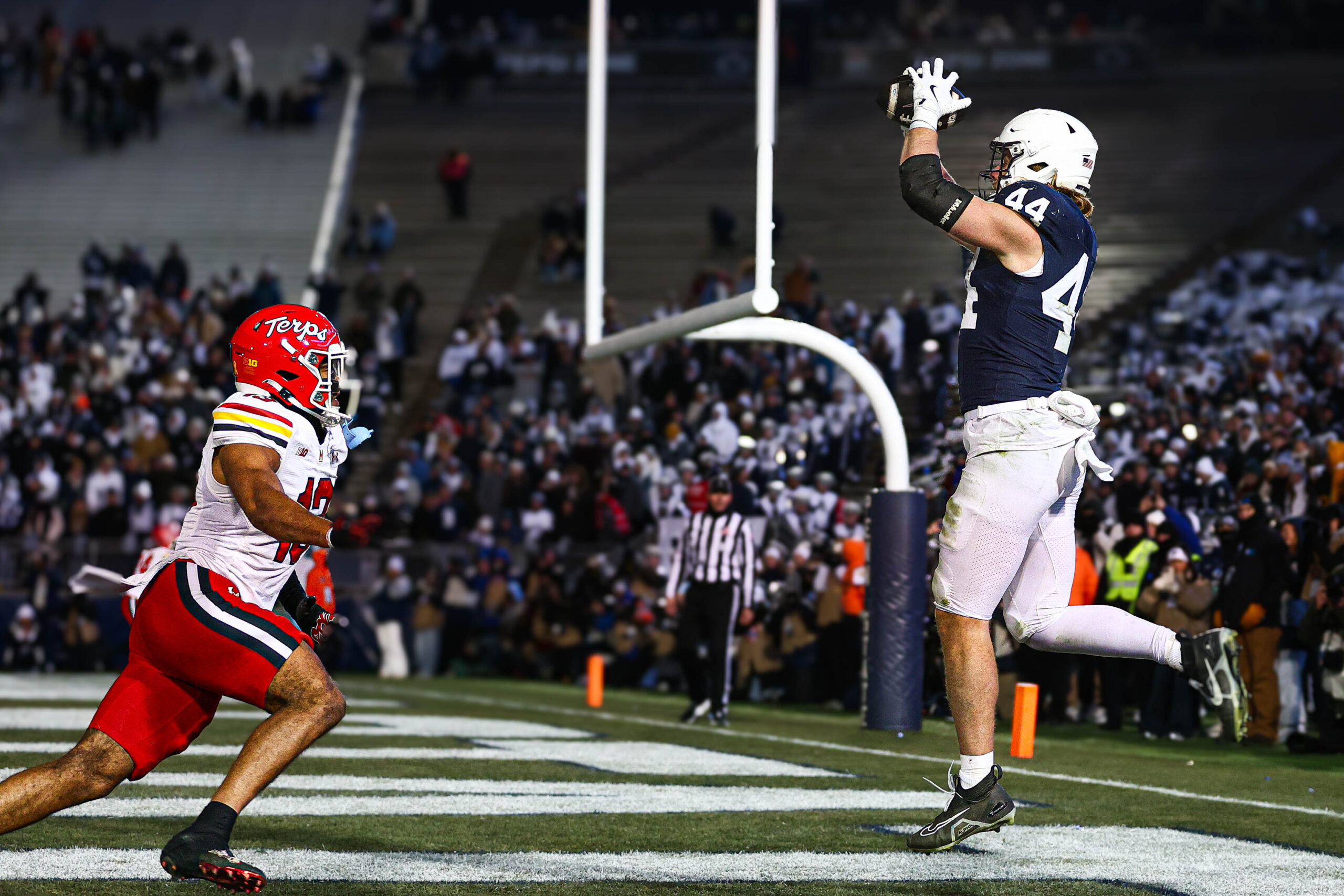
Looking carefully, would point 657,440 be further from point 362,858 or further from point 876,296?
point 362,858

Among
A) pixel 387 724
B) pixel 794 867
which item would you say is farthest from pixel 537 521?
pixel 794 867

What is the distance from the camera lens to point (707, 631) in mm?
11391

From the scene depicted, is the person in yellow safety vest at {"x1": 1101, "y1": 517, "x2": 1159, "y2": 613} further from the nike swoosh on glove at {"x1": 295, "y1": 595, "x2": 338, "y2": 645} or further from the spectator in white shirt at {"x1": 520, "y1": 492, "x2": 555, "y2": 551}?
the nike swoosh on glove at {"x1": 295, "y1": 595, "x2": 338, "y2": 645}

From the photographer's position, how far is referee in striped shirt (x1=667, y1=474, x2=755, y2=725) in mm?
11156

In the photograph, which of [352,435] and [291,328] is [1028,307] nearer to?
[352,435]

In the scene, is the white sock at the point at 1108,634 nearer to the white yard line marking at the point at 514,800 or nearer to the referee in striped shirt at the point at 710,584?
the white yard line marking at the point at 514,800

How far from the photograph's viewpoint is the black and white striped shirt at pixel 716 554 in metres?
11.2

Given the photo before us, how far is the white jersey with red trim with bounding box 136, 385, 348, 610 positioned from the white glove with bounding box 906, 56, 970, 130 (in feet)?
5.98

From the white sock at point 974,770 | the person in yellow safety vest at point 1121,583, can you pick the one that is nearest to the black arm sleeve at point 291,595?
the white sock at point 974,770

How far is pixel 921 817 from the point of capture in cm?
588

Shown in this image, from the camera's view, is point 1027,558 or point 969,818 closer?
point 969,818

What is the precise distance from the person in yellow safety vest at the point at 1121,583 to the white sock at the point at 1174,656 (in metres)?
6.55

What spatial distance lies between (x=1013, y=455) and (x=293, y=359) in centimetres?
190

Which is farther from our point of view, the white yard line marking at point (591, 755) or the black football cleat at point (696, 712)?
the black football cleat at point (696, 712)
